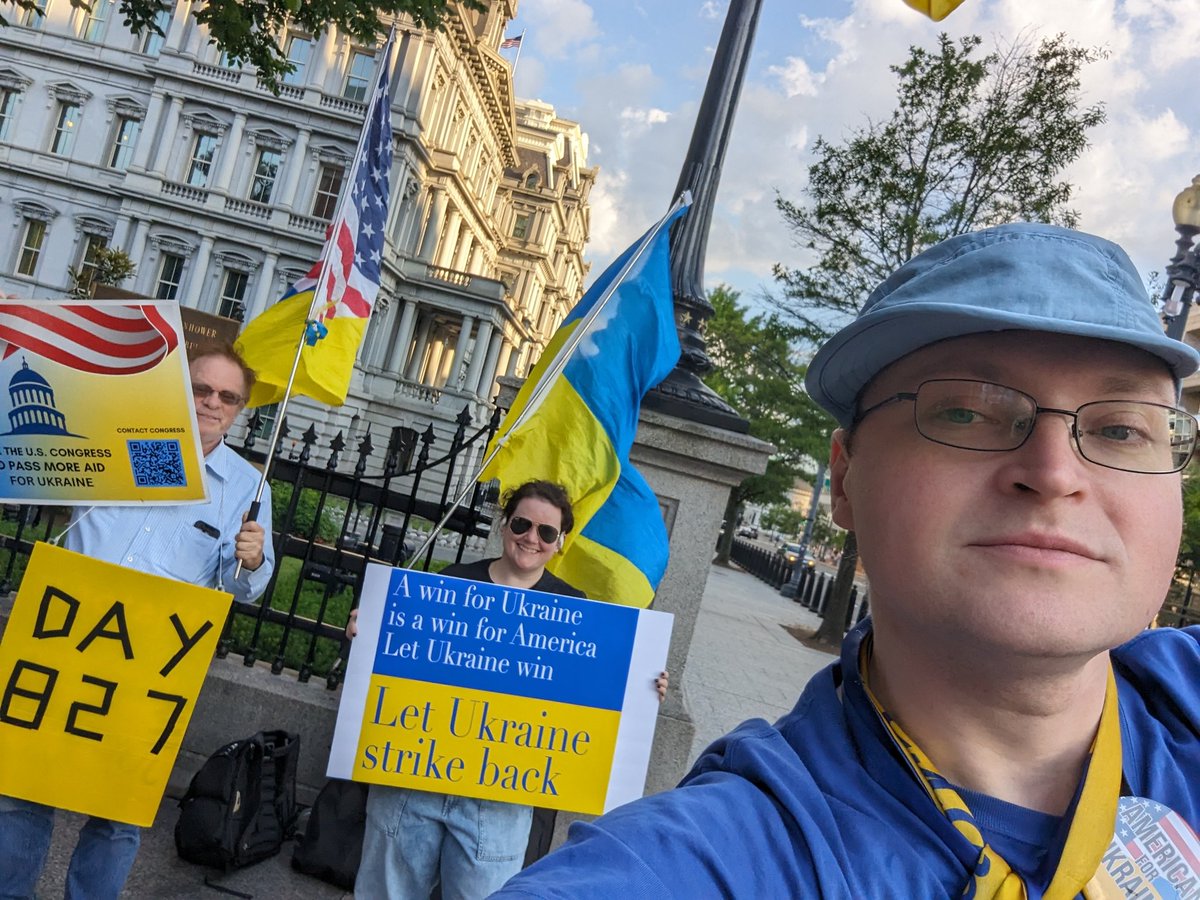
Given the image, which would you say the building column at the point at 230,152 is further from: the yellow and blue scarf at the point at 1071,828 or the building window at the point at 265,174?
the yellow and blue scarf at the point at 1071,828

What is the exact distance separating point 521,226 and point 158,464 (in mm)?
73384

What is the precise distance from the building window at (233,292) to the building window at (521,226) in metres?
35.7

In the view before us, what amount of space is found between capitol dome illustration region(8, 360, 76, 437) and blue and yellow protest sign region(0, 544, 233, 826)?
51cm

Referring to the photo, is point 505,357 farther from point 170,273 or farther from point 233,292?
point 170,273

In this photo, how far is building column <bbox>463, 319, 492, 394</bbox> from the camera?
48.7 m

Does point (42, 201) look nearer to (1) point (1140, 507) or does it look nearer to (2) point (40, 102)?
(2) point (40, 102)

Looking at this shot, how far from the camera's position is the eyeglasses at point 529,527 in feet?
11.0

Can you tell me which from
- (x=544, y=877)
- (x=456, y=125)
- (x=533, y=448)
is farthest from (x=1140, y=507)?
(x=456, y=125)

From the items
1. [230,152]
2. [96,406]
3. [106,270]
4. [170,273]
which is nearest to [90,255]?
[170,273]

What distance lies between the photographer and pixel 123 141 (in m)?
40.8

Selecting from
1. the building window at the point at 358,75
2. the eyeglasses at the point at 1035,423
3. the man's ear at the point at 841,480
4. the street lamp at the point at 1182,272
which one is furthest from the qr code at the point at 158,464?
the building window at the point at 358,75

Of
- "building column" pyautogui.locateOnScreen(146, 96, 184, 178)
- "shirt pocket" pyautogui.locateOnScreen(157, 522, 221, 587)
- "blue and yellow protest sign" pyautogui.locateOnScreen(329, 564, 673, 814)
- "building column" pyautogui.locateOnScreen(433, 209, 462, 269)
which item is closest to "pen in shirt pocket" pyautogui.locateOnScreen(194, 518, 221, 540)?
"shirt pocket" pyautogui.locateOnScreen(157, 522, 221, 587)

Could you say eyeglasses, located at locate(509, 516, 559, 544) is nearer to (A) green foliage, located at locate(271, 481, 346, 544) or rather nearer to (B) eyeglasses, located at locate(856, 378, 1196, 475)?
(B) eyeglasses, located at locate(856, 378, 1196, 475)

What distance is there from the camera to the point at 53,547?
10.3 ft
